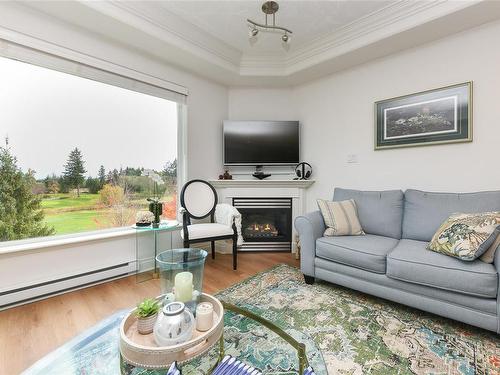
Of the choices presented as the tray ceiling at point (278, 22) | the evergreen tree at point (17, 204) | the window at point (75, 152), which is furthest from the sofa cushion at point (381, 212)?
the evergreen tree at point (17, 204)

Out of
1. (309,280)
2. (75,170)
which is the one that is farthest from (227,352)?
(75,170)

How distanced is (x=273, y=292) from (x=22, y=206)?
2.29m

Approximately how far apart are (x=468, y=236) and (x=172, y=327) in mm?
1943

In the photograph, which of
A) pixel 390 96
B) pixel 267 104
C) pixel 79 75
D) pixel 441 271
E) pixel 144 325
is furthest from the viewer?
pixel 267 104

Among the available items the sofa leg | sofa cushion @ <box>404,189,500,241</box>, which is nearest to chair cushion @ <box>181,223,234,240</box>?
the sofa leg

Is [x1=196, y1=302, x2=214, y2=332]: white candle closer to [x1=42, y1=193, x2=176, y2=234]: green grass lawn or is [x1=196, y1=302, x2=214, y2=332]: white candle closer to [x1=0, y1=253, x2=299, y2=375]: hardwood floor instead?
[x1=0, y1=253, x2=299, y2=375]: hardwood floor

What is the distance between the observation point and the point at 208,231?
107 inches

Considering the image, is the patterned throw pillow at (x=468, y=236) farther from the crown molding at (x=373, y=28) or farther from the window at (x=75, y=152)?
the window at (x=75, y=152)

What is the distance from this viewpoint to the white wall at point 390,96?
2.27 meters

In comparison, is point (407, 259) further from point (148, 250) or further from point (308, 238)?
point (148, 250)

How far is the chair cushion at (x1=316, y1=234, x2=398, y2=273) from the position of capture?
1.96 m

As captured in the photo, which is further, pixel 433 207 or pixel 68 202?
pixel 68 202

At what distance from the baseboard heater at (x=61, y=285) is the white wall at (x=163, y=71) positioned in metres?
1.40

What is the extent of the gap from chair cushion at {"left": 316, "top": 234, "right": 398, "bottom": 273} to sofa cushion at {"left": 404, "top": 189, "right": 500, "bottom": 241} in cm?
24
